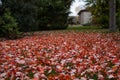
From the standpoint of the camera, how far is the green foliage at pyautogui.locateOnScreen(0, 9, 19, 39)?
14.2m

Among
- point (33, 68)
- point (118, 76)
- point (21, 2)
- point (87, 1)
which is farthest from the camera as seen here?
point (87, 1)

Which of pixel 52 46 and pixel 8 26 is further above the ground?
pixel 8 26

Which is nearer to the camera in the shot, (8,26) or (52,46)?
(52,46)

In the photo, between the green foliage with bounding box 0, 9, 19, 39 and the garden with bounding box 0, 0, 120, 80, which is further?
the green foliage with bounding box 0, 9, 19, 39

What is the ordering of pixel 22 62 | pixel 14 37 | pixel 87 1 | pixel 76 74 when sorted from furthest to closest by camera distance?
pixel 87 1 < pixel 14 37 < pixel 22 62 < pixel 76 74

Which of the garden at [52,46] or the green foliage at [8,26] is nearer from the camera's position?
the garden at [52,46]

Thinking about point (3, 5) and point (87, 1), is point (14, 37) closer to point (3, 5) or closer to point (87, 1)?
point (3, 5)

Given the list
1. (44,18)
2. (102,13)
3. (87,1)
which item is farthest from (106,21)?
(44,18)

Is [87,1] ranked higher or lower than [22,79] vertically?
higher

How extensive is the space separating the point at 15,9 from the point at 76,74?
1216 cm

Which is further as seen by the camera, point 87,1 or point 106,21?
point 87,1

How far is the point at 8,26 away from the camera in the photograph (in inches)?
557

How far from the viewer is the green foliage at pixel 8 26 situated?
1418 cm

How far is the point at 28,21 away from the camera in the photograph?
1620 cm
